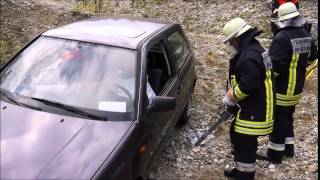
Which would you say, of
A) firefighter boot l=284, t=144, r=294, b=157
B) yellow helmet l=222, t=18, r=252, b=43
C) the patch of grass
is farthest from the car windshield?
the patch of grass

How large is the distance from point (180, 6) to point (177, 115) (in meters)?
7.79

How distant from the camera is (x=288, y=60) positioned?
15.4ft

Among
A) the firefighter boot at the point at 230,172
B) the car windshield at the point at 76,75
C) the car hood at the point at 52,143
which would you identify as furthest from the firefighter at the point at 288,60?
the car hood at the point at 52,143

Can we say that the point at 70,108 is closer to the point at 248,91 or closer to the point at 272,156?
the point at 248,91

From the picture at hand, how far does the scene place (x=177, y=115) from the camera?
16.3 feet

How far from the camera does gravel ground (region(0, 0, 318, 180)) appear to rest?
5234 millimetres

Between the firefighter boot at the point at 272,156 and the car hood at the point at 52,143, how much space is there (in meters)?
2.55

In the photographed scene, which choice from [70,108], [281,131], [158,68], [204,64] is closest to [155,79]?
[158,68]

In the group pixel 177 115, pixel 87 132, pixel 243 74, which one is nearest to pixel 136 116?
pixel 87 132

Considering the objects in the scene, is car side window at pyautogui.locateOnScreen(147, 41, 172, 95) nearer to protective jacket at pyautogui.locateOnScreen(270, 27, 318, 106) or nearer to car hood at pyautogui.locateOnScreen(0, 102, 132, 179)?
car hood at pyautogui.locateOnScreen(0, 102, 132, 179)

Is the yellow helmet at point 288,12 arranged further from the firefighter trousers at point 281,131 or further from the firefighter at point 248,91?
the firefighter trousers at point 281,131

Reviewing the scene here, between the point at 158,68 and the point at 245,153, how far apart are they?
50.2 inches

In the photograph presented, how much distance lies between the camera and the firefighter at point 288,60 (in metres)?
4.67

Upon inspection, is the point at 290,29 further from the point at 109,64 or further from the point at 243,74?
the point at 109,64
